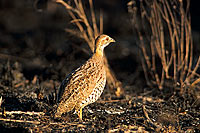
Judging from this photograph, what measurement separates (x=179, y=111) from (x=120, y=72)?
11.9 ft

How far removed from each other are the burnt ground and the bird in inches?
9.2

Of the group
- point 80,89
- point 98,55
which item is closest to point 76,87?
point 80,89

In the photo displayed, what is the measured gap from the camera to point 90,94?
16.5ft

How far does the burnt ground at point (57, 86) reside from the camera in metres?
4.80

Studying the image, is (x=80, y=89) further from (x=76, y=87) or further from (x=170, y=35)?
(x=170, y=35)

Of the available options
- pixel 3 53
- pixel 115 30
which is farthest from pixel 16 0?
pixel 3 53

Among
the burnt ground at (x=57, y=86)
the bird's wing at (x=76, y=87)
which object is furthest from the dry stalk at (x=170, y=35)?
the bird's wing at (x=76, y=87)

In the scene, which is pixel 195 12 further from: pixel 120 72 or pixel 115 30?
pixel 120 72

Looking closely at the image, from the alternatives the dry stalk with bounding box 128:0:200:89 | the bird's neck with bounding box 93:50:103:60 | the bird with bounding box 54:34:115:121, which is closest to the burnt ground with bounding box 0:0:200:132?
the bird with bounding box 54:34:115:121

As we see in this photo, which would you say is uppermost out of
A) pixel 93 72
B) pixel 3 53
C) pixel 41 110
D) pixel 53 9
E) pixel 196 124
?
pixel 53 9

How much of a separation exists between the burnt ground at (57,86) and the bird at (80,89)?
0.77 feet

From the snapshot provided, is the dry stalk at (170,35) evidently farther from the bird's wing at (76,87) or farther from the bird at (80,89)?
the bird's wing at (76,87)

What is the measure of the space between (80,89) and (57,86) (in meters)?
2.55

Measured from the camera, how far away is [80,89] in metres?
4.99
